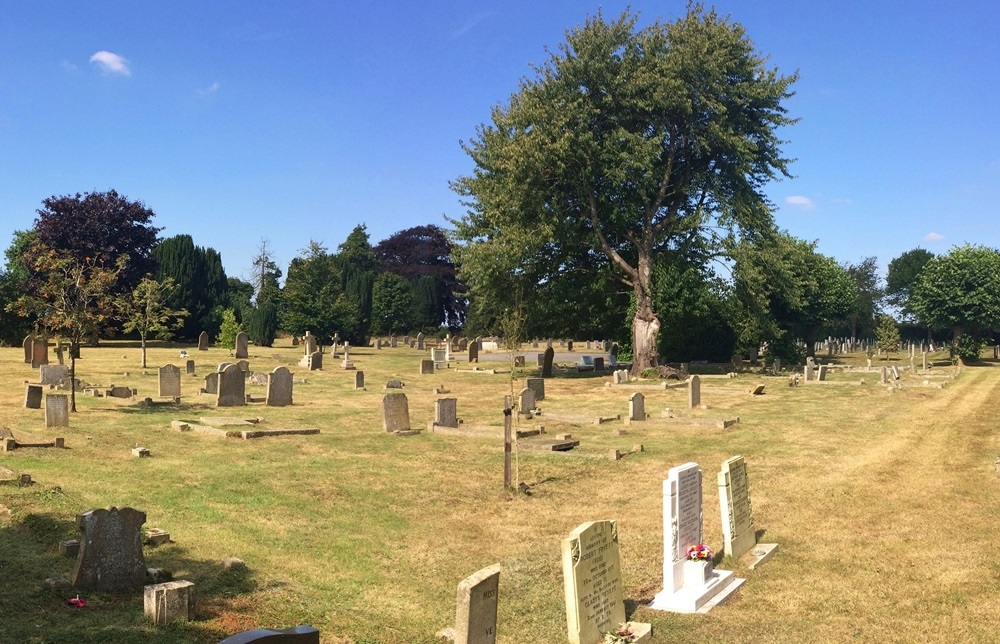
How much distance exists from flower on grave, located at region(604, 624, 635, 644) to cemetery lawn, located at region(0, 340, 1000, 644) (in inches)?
15.2

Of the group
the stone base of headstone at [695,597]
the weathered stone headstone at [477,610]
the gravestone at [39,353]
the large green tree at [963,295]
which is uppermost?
the large green tree at [963,295]

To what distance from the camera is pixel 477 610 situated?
22.6ft

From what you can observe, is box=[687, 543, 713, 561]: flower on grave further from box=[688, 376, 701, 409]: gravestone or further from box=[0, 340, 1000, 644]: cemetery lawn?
box=[688, 376, 701, 409]: gravestone

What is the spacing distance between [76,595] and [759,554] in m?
8.05

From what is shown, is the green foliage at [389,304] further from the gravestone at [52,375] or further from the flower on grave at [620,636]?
the flower on grave at [620,636]

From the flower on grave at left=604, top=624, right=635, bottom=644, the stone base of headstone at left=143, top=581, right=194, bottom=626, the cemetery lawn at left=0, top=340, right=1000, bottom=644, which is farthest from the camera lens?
the cemetery lawn at left=0, top=340, right=1000, bottom=644

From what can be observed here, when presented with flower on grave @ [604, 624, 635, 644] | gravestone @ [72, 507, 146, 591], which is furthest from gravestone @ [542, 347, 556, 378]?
flower on grave @ [604, 624, 635, 644]

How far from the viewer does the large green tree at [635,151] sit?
133ft

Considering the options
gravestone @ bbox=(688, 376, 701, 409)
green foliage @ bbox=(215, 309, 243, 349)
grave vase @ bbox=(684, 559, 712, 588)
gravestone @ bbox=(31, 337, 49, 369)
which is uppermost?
green foliage @ bbox=(215, 309, 243, 349)

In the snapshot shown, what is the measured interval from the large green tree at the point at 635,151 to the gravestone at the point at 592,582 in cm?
3275

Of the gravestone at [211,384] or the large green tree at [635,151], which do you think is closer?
the gravestone at [211,384]

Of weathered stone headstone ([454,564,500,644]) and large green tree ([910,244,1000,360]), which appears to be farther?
large green tree ([910,244,1000,360])

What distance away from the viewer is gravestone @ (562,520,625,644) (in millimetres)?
8180

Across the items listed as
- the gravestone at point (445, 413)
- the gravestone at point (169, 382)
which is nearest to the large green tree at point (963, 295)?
the gravestone at point (445, 413)
